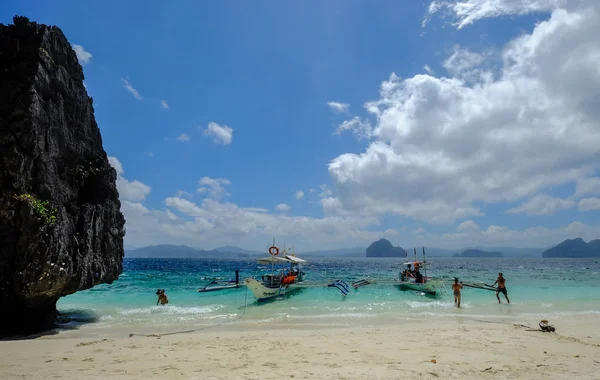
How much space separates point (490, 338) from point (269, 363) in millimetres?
7840

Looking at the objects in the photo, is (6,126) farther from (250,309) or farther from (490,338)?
(490,338)

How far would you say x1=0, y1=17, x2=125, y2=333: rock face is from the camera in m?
12.8

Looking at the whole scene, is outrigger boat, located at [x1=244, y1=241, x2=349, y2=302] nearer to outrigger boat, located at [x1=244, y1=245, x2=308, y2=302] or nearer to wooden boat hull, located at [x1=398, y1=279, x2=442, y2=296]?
outrigger boat, located at [x1=244, y1=245, x2=308, y2=302]

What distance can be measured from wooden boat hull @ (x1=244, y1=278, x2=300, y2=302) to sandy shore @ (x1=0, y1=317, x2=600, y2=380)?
9.69m

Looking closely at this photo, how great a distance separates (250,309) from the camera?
832 inches

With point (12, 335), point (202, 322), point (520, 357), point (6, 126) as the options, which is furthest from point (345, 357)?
point (6, 126)

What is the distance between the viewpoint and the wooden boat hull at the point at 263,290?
916 inches

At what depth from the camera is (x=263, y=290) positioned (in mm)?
24484

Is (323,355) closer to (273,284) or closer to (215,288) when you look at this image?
(273,284)

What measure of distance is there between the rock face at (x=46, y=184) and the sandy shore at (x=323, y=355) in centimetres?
245

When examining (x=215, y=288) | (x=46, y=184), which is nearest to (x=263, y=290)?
(x=215, y=288)

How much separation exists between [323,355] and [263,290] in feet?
51.3

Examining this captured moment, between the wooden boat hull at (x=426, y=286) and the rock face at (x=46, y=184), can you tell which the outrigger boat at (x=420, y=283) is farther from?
the rock face at (x=46, y=184)

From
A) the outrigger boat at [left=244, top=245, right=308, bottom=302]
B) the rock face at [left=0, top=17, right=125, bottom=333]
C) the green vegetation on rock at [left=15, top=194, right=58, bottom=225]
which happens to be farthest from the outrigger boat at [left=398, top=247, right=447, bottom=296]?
the green vegetation on rock at [left=15, top=194, right=58, bottom=225]
